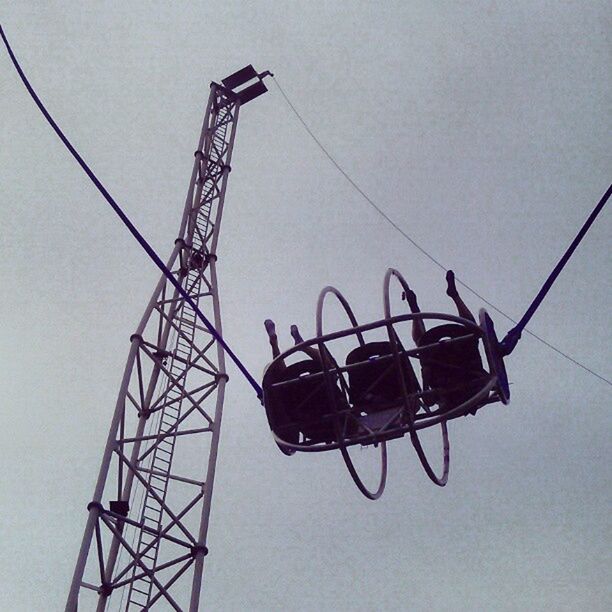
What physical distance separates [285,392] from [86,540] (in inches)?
141

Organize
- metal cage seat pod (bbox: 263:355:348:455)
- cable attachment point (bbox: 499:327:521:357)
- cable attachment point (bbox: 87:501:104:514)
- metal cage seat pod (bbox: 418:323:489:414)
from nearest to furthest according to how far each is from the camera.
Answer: cable attachment point (bbox: 499:327:521:357), metal cage seat pod (bbox: 418:323:489:414), metal cage seat pod (bbox: 263:355:348:455), cable attachment point (bbox: 87:501:104:514)

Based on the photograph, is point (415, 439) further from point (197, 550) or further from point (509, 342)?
point (197, 550)

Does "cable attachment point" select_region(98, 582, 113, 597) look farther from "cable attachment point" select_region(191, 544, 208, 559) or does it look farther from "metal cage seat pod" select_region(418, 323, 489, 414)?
"metal cage seat pod" select_region(418, 323, 489, 414)

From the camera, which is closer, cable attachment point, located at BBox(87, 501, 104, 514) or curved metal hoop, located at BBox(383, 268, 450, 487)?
curved metal hoop, located at BBox(383, 268, 450, 487)

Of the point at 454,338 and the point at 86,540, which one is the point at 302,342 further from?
the point at 86,540

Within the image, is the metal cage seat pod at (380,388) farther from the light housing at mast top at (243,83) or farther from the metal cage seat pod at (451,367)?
the light housing at mast top at (243,83)

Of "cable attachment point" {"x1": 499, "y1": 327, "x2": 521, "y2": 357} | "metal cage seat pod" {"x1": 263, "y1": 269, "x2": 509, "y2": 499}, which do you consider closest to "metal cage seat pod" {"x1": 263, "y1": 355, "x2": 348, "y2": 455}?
"metal cage seat pod" {"x1": 263, "y1": 269, "x2": 509, "y2": 499}

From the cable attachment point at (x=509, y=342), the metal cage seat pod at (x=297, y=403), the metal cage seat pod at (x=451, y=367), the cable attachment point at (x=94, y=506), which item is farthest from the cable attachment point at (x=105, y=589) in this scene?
the cable attachment point at (x=509, y=342)

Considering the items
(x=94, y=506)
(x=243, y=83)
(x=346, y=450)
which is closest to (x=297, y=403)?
(x=346, y=450)

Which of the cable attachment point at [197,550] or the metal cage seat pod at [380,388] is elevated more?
the metal cage seat pod at [380,388]

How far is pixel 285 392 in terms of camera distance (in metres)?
7.50

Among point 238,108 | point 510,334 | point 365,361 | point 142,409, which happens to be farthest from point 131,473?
point 238,108

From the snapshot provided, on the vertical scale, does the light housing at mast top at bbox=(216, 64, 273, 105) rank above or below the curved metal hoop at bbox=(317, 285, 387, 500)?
above

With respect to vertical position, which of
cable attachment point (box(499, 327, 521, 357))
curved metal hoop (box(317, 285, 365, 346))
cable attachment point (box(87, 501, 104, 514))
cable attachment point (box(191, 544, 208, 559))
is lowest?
cable attachment point (box(191, 544, 208, 559))
